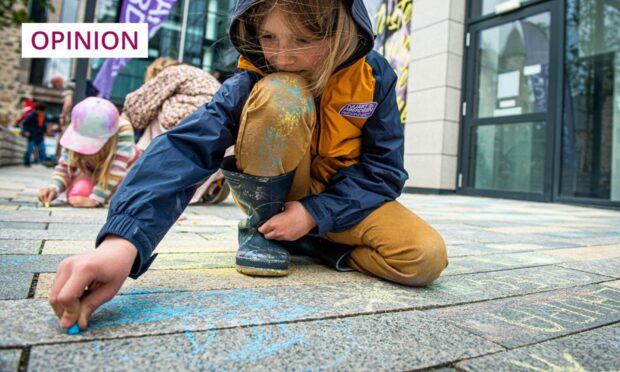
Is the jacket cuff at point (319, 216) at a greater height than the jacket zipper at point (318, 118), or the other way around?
the jacket zipper at point (318, 118)

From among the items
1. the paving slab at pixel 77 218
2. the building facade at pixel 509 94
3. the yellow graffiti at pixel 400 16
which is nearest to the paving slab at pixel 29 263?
the paving slab at pixel 77 218

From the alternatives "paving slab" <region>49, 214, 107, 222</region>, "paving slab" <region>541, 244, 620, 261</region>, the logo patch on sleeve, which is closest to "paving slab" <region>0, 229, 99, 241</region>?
"paving slab" <region>49, 214, 107, 222</region>

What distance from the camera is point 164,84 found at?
321 cm

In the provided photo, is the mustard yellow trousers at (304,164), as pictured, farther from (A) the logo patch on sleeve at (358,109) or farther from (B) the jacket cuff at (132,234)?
(B) the jacket cuff at (132,234)

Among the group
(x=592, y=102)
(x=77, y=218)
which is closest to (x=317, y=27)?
(x=77, y=218)

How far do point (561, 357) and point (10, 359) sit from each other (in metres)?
0.87

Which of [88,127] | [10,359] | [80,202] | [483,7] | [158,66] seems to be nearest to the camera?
[10,359]

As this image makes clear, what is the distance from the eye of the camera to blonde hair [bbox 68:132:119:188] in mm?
2812

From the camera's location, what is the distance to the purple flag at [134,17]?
5.16 meters

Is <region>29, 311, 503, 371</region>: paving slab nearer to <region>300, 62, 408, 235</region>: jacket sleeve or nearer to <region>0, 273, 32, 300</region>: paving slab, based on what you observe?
<region>0, 273, 32, 300</region>: paving slab

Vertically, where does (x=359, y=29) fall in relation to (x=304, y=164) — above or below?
above

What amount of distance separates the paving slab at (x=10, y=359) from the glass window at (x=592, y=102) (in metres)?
5.88

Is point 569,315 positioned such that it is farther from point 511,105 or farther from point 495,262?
point 511,105

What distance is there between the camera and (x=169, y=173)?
981 mm
